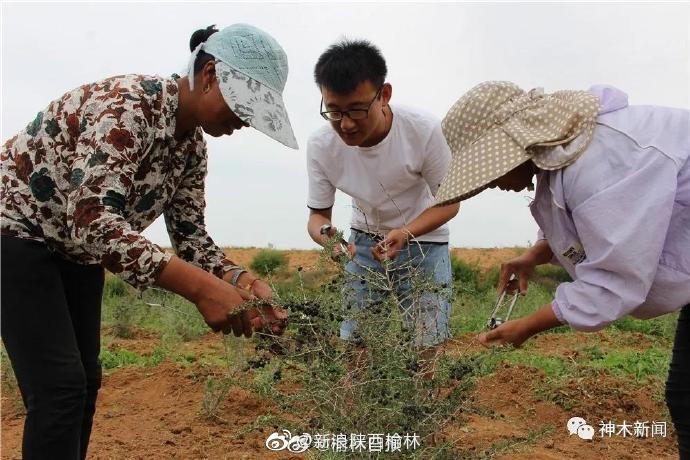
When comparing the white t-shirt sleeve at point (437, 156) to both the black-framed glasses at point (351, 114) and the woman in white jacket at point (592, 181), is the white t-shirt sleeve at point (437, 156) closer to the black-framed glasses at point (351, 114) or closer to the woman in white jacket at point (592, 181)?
the black-framed glasses at point (351, 114)

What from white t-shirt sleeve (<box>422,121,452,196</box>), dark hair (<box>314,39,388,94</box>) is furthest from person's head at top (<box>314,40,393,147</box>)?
white t-shirt sleeve (<box>422,121,452,196</box>)

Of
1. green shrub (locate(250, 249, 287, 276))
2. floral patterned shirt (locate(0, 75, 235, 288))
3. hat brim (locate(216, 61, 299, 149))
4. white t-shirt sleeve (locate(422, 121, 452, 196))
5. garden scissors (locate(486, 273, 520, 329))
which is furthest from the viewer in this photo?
green shrub (locate(250, 249, 287, 276))

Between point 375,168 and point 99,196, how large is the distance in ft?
4.98

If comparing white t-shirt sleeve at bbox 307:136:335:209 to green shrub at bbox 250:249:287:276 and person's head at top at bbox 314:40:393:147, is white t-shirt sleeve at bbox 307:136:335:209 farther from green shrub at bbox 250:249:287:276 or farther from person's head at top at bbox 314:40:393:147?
green shrub at bbox 250:249:287:276

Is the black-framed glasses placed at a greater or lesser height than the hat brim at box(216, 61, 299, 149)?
greater

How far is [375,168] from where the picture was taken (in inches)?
142

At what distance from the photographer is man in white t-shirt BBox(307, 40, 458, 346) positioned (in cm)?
338

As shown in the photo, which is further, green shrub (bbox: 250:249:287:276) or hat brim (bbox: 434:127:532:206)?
green shrub (bbox: 250:249:287:276)

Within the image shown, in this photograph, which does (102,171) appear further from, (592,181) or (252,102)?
(592,181)

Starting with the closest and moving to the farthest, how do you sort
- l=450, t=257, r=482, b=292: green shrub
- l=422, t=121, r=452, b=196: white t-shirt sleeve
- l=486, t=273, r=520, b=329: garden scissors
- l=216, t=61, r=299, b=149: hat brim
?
l=216, t=61, r=299, b=149: hat brim, l=486, t=273, r=520, b=329: garden scissors, l=422, t=121, r=452, b=196: white t-shirt sleeve, l=450, t=257, r=482, b=292: green shrub

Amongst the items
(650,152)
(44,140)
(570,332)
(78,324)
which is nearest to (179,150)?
(44,140)

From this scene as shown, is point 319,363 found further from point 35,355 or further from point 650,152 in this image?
point 650,152

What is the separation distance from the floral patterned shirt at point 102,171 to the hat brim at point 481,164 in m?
0.86

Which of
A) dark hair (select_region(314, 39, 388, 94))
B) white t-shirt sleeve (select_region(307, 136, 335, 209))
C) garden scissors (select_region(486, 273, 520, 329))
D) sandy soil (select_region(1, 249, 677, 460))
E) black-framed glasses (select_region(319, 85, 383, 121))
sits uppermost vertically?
dark hair (select_region(314, 39, 388, 94))
